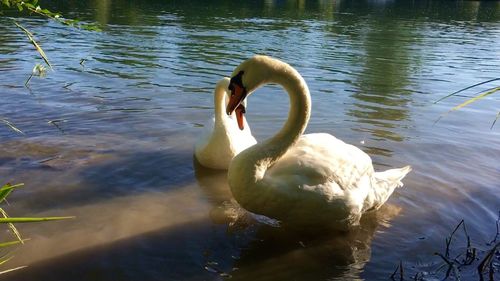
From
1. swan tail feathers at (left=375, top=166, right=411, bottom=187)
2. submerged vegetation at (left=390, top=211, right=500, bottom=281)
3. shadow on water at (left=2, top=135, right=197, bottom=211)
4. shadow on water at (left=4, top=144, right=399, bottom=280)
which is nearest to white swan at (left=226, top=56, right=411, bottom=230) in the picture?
shadow on water at (left=4, top=144, right=399, bottom=280)

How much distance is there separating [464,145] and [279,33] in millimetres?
16793

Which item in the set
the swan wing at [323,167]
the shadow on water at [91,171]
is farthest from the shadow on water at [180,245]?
the swan wing at [323,167]

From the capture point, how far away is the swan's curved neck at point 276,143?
193 inches

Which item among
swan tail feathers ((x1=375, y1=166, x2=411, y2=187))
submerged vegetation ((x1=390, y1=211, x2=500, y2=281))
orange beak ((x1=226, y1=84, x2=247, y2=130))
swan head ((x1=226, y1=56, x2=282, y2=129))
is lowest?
submerged vegetation ((x1=390, y1=211, x2=500, y2=281))

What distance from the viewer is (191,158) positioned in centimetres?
776

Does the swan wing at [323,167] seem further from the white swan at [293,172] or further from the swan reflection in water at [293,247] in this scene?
the swan reflection in water at [293,247]

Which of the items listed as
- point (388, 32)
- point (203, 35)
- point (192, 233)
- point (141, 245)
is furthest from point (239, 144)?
point (388, 32)

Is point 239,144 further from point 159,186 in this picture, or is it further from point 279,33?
point 279,33

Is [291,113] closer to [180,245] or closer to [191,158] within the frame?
[180,245]

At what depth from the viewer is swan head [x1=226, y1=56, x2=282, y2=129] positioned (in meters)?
4.98

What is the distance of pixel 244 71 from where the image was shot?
16.4ft

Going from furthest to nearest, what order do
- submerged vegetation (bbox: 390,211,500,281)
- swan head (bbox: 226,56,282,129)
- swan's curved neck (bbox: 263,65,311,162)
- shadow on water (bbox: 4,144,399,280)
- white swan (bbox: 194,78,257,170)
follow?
white swan (bbox: 194,78,257,170)
swan's curved neck (bbox: 263,65,311,162)
swan head (bbox: 226,56,282,129)
shadow on water (bbox: 4,144,399,280)
submerged vegetation (bbox: 390,211,500,281)

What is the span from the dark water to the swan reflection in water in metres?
0.02

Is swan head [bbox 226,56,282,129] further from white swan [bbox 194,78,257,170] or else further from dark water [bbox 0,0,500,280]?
white swan [bbox 194,78,257,170]
